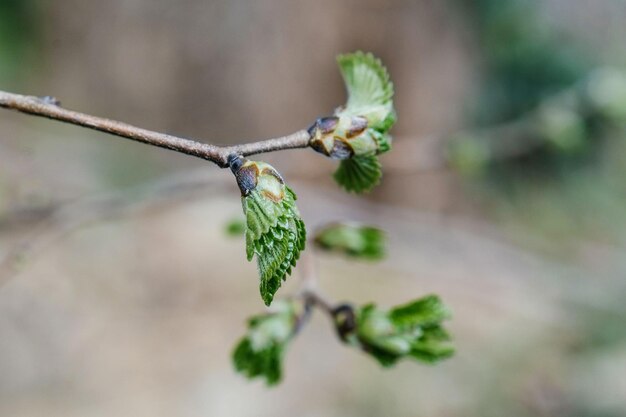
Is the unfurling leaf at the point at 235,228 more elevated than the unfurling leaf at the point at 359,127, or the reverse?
the unfurling leaf at the point at 235,228

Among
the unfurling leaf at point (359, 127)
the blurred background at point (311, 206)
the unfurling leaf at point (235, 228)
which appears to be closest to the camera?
the unfurling leaf at point (359, 127)

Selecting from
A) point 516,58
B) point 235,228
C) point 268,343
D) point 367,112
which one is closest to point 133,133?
point 367,112

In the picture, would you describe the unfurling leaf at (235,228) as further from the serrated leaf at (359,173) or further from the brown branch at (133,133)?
the brown branch at (133,133)

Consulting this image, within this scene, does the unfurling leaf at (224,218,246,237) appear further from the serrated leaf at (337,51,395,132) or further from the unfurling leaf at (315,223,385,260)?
the serrated leaf at (337,51,395,132)

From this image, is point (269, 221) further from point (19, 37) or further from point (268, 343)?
point (19, 37)

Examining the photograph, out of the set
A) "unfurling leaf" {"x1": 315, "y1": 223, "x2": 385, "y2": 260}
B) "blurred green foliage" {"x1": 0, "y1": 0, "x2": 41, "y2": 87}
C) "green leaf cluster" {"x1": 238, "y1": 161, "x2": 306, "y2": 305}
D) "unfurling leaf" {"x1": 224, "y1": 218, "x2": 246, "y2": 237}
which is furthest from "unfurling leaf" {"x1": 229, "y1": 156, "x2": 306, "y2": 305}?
"blurred green foliage" {"x1": 0, "y1": 0, "x2": 41, "y2": 87}

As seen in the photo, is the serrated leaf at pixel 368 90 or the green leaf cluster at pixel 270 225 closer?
the green leaf cluster at pixel 270 225

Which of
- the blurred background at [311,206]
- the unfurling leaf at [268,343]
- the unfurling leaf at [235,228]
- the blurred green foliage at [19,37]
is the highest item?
the blurred green foliage at [19,37]

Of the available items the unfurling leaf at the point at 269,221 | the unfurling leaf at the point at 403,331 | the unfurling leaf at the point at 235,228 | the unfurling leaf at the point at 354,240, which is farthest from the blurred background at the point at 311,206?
the unfurling leaf at the point at 269,221
